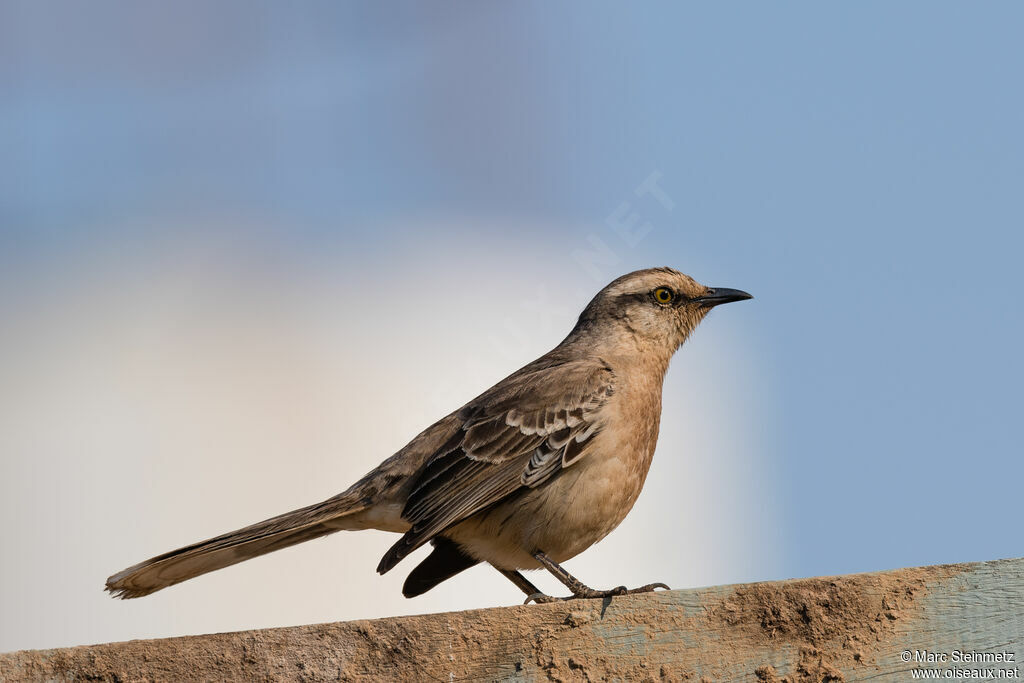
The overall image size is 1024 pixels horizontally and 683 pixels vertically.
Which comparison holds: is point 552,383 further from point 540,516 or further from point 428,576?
point 428,576

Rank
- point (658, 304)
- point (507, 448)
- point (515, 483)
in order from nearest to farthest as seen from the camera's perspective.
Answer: point (515, 483), point (507, 448), point (658, 304)

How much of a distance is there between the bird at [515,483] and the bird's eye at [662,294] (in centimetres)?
17

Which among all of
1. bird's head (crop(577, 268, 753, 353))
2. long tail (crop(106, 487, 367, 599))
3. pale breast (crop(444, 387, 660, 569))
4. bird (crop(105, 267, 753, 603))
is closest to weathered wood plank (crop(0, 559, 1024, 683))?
long tail (crop(106, 487, 367, 599))

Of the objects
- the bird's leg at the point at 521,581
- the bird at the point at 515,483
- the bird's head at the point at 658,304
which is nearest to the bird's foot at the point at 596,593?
the bird at the point at 515,483

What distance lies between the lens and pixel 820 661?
3.87 metres

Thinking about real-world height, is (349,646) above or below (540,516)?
below

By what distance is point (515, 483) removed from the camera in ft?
20.4

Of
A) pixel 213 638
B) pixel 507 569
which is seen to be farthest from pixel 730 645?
pixel 507 569

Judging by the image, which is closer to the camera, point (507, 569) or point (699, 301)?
point (507, 569)

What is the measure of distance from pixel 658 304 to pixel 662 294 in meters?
0.07

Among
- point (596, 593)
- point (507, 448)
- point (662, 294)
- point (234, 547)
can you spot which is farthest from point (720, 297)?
point (234, 547)

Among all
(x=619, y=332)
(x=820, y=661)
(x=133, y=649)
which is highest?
(x=619, y=332)

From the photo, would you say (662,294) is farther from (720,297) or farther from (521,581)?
(521,581)

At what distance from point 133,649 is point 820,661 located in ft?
8.45
